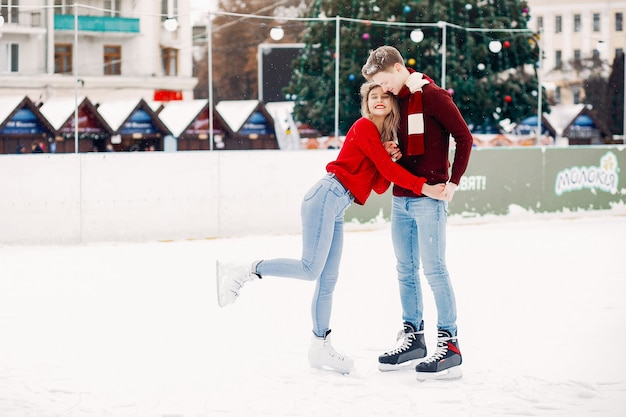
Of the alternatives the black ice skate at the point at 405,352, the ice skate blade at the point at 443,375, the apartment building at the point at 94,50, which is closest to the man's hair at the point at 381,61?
the black ice skate at the point at 405,352

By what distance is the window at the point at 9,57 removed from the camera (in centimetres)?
1341

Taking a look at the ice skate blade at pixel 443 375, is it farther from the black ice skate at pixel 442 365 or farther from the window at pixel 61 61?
the window at pixel 61 61

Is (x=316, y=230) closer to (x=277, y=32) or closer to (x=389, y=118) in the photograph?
(x=389, y=118)

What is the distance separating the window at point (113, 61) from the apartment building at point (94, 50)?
0.06 feet

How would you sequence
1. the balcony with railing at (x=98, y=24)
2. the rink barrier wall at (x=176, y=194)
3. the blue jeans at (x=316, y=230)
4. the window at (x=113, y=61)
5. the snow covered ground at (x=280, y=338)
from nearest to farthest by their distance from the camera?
the snow covered ground at (x=280, y=338) < the blue jeans at (x=316, y=230) < the rink barrier wall at (x=176, y=194) < the balcony with railing at (x=98, y=24) < the window at (x=113, y=61)

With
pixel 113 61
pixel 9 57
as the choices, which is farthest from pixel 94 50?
pixel 113 61

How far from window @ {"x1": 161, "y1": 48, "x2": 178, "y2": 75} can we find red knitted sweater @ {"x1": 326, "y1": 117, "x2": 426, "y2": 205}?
15671mm

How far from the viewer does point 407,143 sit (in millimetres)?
4363

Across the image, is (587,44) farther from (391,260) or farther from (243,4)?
(243,4)

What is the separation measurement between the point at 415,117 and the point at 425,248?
22.2 inches

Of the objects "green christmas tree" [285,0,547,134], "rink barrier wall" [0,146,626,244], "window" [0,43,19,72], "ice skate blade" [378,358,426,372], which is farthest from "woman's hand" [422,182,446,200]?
"green christmas tree" [285,0,547,134]

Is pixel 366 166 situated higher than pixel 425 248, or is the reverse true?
pixel 366 166

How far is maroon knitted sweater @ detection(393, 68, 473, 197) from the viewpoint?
431 cm

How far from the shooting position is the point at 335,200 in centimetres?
441
